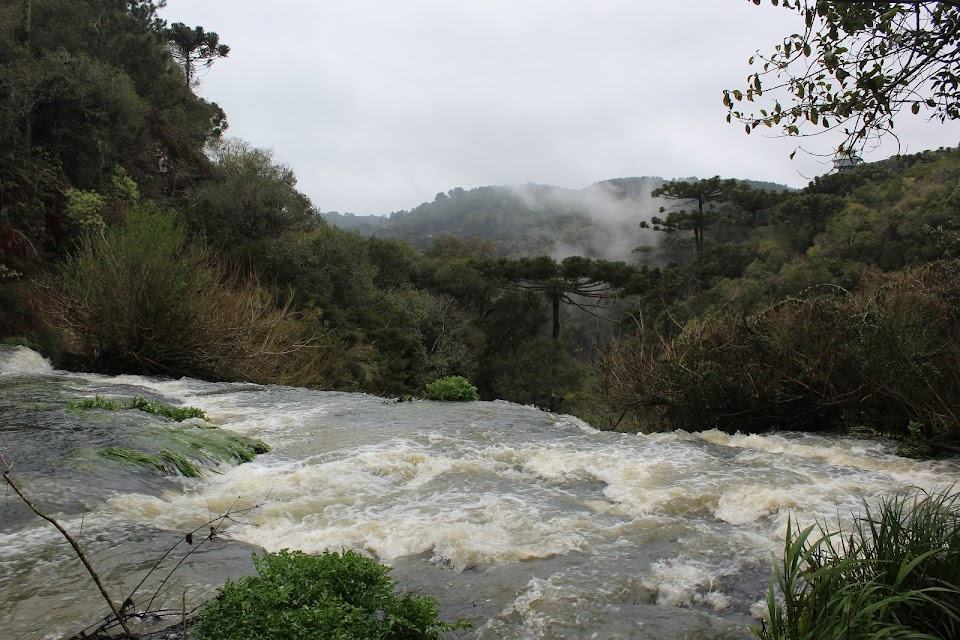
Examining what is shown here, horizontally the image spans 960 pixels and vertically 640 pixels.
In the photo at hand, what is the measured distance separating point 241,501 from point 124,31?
Answer: 105ft

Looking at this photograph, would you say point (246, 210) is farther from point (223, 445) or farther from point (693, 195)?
point (693, 195)

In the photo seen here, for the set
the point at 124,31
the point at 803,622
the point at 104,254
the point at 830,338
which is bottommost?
the point at 803,622

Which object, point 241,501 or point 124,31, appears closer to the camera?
point 241,501

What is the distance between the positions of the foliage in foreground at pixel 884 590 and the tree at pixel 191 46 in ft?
138

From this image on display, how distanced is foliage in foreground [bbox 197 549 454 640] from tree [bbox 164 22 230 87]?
1607 inches

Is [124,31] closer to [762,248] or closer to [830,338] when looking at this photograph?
[830,338]

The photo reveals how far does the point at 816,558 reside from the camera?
121 inches

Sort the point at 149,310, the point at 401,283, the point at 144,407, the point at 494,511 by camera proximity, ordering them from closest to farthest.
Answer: the point at 494,511
the point at 144,407
the point at 149,310
the point at 401,283

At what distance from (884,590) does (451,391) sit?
10.5 m

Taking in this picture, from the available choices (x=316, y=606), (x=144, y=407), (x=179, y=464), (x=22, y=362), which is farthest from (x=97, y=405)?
(x=316, y=606)

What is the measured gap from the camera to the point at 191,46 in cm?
3797

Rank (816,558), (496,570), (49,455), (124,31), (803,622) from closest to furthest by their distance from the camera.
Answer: (803,622) < (816,558) < (496,570) < (49,455) < (124,31)

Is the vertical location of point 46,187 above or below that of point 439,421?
above

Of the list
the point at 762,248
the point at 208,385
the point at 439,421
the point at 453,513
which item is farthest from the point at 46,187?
the point at 762,248
